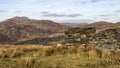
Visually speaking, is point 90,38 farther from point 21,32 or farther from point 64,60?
point 21,32

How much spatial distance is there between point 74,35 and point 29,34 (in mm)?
86025

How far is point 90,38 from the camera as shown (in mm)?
19422

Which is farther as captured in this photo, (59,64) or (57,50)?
(57,50)

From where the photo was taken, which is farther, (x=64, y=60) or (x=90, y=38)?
(x=90, y=38)

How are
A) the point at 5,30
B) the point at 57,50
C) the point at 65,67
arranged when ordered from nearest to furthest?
1. the point at 65,67
2. the point at 57,50
3. the point at 5,30

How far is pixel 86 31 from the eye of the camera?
1953cm

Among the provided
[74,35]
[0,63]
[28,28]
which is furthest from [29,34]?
[0,63]

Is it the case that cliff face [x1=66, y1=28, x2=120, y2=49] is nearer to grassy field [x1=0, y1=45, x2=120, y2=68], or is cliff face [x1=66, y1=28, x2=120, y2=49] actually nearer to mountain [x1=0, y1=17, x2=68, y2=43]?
grassy field [x1=0, y1=45, x2=120, y2=68]

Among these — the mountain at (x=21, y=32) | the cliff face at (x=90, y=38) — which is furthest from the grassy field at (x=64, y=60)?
the mountain at (x=21, y=32)

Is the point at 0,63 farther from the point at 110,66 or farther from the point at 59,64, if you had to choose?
the point at 110,66

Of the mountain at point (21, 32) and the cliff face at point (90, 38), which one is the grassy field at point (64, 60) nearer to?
the cliff face at point (90, 38)

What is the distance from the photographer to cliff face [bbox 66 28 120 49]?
62.5 feet

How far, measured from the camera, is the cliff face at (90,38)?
62.5ft

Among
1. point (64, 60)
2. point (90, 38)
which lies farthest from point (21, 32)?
point (64, 60)
